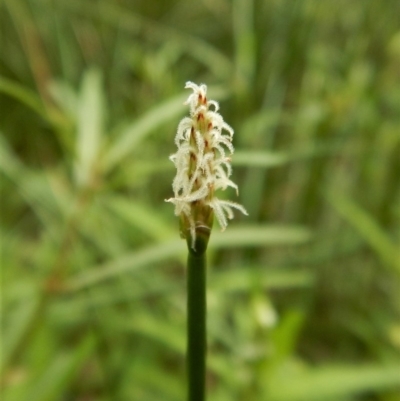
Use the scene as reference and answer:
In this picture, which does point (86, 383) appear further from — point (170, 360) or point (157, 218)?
point (157, 218)

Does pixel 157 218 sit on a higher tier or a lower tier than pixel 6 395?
higher

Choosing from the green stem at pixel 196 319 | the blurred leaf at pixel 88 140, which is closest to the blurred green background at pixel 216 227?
the blurred leaf at pixel 88 140

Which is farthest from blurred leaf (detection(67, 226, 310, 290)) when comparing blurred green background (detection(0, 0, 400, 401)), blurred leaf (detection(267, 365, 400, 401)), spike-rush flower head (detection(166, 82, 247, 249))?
spike-rush flower head (detection(166, 82, 247, 249))

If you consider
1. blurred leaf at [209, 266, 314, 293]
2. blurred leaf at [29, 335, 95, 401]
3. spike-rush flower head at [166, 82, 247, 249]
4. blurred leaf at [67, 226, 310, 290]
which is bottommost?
spike-rush flower head at [166, 82, 247, 249]

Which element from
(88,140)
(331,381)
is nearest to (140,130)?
(88,140)

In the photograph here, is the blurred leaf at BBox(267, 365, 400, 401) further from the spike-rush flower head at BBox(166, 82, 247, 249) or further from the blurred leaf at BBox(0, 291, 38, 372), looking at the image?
the spike-rush flower head at BBox(166, 82, 247, 249)

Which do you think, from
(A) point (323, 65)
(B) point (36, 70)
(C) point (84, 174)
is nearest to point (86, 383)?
(C) point (84, 174)
